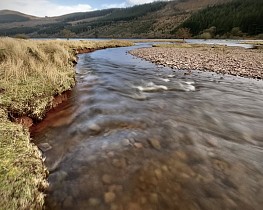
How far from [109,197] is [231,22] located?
14083 centimetres

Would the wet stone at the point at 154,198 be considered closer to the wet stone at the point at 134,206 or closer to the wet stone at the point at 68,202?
the wet stone at the point at 134,206

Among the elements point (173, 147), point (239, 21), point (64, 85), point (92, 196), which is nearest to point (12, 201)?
point (92, 196)

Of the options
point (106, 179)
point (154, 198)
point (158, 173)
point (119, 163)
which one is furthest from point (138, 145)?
point (154, 198)

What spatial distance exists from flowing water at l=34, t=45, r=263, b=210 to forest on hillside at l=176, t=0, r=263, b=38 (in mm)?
112530

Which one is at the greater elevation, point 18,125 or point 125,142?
point 18,125

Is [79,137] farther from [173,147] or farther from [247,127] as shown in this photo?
[247,127]

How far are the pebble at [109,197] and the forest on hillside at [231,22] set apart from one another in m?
117

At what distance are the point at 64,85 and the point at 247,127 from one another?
24.8 feet

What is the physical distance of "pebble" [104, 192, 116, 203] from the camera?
11.9ft

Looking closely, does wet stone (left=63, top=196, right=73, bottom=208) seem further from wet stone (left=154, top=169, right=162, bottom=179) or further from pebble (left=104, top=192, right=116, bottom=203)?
wet stone (left=154, top=169, right=162, bottom=179)

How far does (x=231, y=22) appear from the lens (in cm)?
12200

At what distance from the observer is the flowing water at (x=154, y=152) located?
3.71 metres


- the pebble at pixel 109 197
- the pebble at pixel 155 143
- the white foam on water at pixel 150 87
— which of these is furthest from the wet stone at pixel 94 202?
the white foam on water at pixel 150 87

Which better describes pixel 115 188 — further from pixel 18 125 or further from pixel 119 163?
pixel 18 125
